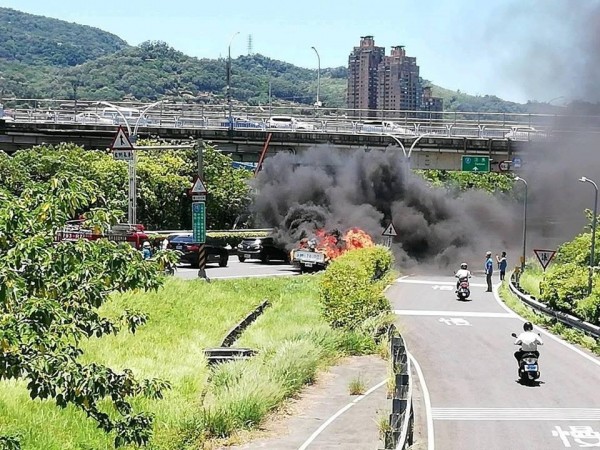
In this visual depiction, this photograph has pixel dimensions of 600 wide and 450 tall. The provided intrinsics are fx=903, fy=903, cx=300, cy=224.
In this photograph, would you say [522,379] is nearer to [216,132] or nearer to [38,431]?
[38,431]

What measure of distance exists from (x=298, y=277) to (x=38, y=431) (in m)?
24.5

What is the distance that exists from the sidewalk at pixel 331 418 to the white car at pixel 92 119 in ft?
167

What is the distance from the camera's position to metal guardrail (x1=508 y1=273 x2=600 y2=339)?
2334cm

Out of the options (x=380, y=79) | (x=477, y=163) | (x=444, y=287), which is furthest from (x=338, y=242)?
(x=380, y=79)

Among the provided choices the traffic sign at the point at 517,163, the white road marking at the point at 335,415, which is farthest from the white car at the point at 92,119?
the white road marking at the point at 335,415

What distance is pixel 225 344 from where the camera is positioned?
2242cm

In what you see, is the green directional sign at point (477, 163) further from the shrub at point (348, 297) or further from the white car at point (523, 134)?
the shrub at point (348, 297)

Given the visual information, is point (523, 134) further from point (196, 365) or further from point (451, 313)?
point (196, 365)

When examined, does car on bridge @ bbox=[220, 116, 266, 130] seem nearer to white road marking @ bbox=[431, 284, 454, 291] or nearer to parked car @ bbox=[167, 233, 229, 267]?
parked car @ bbox=[167, 233, 229, 267]

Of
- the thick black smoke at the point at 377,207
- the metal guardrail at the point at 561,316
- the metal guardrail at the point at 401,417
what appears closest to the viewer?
the metal guardrail at the point at 401,417

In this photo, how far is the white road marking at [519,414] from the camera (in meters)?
15.1

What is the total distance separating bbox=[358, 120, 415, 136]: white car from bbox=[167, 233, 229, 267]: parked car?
22.2m

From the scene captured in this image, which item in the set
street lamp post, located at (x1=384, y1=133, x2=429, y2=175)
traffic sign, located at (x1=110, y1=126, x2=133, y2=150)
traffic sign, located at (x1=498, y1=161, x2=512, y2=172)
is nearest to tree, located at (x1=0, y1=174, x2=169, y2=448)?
traffic sign, located at (x1=110, y1=126, x2=133, y2=150)

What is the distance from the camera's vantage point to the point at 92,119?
225 feet
